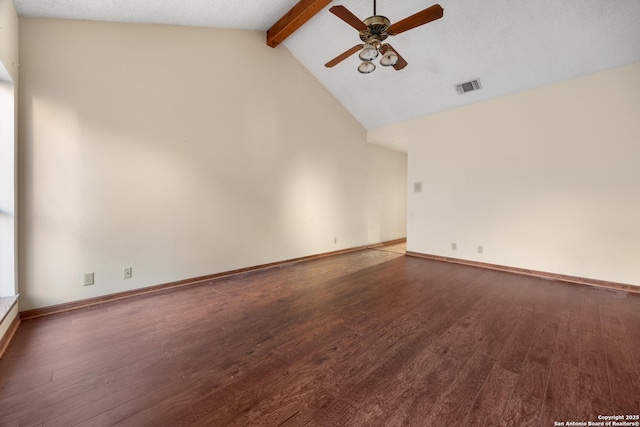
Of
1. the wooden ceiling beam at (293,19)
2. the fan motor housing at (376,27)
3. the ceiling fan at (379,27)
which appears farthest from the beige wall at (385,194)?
the fan motor housing at (376,27)

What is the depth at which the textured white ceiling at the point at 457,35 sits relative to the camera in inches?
105

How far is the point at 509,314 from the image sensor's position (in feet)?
7.97

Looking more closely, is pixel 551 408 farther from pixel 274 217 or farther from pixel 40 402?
pixel 274 217

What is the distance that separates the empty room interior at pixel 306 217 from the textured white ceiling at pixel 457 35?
25mm

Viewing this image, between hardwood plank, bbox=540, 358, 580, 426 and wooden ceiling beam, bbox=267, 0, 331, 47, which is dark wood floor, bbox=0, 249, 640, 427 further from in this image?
wooden ceiling beam, bbox=267, 0, 331, 47

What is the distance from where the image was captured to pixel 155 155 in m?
3.00

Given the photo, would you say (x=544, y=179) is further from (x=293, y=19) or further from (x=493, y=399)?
(x=293, y=19)

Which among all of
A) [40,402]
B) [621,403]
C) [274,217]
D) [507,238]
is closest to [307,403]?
[40,402]

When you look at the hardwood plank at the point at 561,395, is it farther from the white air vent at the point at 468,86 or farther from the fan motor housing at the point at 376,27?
the white air vent at the point at 468,86

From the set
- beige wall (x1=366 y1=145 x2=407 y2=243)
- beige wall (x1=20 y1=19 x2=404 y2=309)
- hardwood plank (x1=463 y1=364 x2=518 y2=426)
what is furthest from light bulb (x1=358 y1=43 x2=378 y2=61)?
beige wall (x1=366 y1=145 x2=407 y2=243)

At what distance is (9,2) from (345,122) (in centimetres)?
448

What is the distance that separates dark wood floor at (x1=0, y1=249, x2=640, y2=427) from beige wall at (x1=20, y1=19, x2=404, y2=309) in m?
0.56

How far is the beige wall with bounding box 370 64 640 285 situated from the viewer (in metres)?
3.14

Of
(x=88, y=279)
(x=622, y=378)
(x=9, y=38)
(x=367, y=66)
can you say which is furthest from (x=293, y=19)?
(x=622, y=378)
